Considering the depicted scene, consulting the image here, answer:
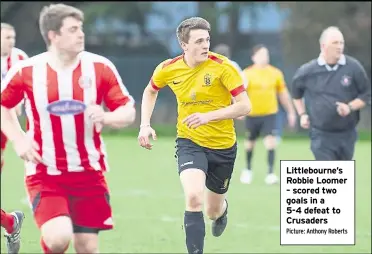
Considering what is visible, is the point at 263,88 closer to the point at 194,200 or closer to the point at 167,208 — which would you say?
the point at 167,208

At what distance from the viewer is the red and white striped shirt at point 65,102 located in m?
7.71

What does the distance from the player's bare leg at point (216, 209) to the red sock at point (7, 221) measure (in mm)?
2066

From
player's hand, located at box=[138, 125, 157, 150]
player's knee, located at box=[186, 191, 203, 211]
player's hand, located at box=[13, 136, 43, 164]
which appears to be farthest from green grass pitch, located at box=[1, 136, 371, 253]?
player's hand, located at box=[13, 136, 43, 164]

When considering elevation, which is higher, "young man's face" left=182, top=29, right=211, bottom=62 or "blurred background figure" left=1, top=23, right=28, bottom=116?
"blurred background figure" left=1, top=23, right=28, bottom=116

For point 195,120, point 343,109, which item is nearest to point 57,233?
point 195,120

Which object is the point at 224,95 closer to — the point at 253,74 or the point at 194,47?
the point at 194,47

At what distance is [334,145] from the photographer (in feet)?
41.9

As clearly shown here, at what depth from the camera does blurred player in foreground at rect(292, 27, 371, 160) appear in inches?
497

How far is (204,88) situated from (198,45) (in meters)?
0.43

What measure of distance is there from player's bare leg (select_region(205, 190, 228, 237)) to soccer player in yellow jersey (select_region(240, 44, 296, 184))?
774 cm

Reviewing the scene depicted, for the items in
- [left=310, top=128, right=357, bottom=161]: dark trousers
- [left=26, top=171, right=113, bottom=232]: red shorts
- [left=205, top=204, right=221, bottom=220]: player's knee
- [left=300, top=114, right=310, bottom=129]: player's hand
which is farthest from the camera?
[left=300, top=114, right=310, bottom=129]: player's hand

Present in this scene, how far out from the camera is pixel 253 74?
19859 mm

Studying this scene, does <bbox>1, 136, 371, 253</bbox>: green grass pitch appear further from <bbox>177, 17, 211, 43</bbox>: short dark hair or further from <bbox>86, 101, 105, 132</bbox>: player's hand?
<bbox>86, 101, 105, 132</bbox>: player's hand

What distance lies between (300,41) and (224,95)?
84.3 feet
